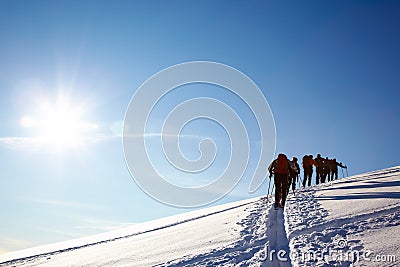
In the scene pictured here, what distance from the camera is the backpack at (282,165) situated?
1323 cm

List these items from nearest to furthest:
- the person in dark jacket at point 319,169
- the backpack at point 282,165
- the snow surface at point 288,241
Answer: the snow surface at point 288,241 < the backpack at point 282,165 < the person in dark jacket at point 319,169

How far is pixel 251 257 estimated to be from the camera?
696 centimetres

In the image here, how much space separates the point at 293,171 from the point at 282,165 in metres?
1.27

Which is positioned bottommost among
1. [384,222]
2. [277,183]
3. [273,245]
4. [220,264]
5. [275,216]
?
[220,264]

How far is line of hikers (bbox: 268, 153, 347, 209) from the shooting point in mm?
12875

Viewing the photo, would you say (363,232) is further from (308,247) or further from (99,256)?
(99,256)

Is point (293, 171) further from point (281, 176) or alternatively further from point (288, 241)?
point (288, 241)

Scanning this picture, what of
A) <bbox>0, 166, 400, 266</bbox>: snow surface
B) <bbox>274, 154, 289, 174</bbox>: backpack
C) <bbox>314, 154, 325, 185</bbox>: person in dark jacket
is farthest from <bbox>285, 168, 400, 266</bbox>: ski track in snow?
<bbox>314, 154, 325, 185</bbox>: person in dark jacket

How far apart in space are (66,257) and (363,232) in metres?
10.4

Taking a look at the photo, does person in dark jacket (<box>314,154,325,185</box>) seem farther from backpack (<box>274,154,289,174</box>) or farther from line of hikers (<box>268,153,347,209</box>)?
backpack (<box>274,154,289,174</box>)

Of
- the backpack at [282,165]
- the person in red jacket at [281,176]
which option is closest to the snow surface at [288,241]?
the person in red jacket at [281,176]

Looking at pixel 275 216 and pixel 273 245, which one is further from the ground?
pixel 275 216

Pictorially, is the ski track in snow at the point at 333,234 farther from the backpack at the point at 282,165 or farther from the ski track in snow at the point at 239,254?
the backpack at the point at 282,165

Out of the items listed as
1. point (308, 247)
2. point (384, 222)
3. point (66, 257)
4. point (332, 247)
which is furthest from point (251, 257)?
point (66, 257)
